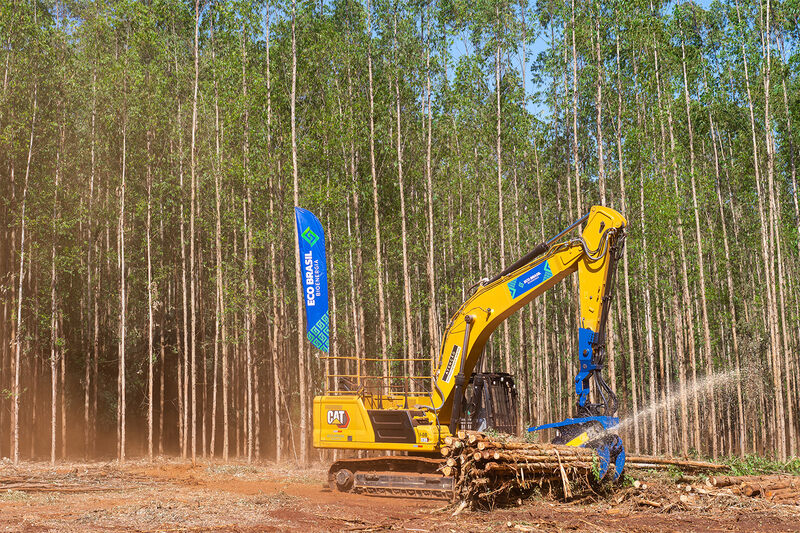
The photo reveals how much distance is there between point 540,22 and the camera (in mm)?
27219

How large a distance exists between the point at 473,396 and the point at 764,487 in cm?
509

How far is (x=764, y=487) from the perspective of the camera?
11469 millimetres

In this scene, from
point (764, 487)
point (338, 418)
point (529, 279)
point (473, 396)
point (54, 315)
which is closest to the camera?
point (764, 487)

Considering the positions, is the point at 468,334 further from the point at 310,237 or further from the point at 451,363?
the point at 310,237

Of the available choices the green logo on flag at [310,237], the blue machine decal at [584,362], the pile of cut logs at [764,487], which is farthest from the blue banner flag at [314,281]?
the pile of cut logs at [764,487]

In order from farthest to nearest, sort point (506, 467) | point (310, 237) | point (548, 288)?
point (310, 237) → point (548, 288) → point (506, 467)

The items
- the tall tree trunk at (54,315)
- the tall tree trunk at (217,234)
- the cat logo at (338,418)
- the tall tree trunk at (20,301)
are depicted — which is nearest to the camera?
the cat logo at (338,418)

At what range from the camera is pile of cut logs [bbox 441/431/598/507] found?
10688mm

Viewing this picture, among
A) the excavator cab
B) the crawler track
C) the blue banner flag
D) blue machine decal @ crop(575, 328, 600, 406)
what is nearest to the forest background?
the blue banner flag

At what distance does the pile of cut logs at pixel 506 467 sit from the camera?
1069cm

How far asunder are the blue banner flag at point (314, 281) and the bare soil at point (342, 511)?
4.43 m

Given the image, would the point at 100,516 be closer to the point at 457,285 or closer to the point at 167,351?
the point at 457,285

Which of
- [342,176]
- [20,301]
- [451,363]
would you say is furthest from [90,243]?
[451,363]

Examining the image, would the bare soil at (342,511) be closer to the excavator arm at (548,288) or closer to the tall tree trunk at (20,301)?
the excavator arm at (548,288)
